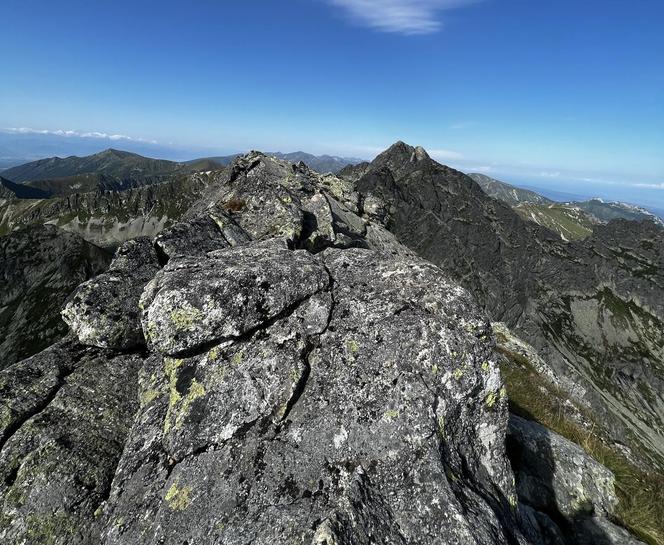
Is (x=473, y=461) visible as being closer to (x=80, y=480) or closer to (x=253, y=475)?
(x=253, y=475)

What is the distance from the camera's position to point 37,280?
45.2 meters

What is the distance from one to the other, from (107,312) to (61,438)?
3674 millimetres

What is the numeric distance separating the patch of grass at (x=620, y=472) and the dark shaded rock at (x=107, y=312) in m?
16.5

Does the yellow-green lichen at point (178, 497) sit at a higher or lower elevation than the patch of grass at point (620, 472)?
higher

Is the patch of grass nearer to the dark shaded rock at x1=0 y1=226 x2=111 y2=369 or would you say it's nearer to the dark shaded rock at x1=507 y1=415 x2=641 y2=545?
the dark shaded rock at x1=507 y1=415 x2=641 y2=545

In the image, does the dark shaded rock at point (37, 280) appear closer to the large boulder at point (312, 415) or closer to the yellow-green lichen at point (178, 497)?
the large boulder at point (312, 415)

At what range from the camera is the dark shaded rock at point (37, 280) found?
35469 millimetres

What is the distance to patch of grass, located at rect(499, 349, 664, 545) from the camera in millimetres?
12461

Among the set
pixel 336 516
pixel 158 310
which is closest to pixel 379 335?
pixel 336 516

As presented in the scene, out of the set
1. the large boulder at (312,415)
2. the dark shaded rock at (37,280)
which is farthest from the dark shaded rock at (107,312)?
the dark shaded rock at (37,280)

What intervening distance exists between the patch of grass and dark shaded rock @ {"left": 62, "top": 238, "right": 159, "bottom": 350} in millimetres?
16541

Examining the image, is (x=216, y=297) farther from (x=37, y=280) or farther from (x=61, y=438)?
(x=37, y=280)

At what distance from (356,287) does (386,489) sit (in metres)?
5.56

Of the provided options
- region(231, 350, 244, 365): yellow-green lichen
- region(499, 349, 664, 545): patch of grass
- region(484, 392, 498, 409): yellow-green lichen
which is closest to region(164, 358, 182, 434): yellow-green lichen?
region(231, 350, 244, 365): yellow-green lichen
